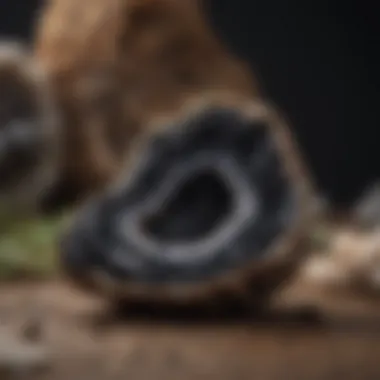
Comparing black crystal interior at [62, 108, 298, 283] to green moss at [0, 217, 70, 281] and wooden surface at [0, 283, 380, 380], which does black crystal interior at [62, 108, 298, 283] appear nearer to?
wooden surface at [0, 283, 380, 380]

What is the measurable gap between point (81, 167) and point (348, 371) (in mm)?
975

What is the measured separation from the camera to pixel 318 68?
1.99m

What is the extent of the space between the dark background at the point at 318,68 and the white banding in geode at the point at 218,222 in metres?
1.06

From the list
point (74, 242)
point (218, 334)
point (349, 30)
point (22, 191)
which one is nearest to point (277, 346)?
point (218, 334)

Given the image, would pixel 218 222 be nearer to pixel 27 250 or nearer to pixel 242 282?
pixel 242 282

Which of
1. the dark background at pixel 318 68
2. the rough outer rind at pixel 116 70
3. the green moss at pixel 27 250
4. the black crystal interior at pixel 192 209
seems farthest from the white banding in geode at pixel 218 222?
the dark background at pixel 318 68

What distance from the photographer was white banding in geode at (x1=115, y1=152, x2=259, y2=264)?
2.65ft

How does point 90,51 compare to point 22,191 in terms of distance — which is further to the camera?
point 90,51

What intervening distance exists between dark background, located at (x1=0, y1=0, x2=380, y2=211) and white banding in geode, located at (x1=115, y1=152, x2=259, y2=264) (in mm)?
1058

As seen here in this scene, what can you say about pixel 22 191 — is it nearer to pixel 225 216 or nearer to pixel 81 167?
pixel 81 167

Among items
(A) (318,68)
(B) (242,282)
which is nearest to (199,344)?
(B) (242,282)

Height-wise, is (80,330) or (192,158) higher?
(192,158)

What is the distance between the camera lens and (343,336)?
2.49 feet

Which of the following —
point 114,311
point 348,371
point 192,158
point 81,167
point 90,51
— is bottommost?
point 348,371
